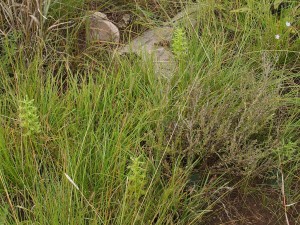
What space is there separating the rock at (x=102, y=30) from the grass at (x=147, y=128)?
0.65 feet

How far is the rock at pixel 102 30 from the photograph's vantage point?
130 inches

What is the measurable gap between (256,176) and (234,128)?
0.24 meters

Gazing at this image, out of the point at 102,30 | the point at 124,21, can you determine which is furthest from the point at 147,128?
the point at 124,21

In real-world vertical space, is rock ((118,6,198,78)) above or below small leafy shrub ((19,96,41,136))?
below

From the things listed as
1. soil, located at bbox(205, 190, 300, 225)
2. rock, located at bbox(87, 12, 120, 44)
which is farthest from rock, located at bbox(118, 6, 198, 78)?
soil, located at bbox(205, 190, 300, 225)

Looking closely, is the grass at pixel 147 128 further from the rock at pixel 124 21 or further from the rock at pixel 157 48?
the rock at pixel 124 21

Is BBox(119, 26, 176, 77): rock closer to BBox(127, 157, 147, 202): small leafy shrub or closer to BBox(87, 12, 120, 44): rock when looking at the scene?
BBox(87, 12, 120, 44): rock

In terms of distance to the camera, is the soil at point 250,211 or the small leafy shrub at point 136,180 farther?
the soil at point 250,211

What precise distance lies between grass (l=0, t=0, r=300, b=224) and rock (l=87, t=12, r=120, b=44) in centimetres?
20

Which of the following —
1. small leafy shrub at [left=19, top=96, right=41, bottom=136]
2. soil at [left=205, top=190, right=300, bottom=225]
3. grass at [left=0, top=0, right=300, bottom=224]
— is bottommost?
soil at [left=205, top=190, right=300, bottom=225]

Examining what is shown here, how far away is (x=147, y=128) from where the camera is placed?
8.05 feet

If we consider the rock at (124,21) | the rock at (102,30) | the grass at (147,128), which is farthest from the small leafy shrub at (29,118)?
the rock at (124,21)

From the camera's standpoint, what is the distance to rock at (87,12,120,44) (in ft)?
10.8

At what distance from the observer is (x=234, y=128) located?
247cm
